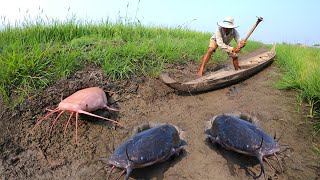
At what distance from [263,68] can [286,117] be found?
2.04 m

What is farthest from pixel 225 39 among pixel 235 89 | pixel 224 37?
pixel 235 89

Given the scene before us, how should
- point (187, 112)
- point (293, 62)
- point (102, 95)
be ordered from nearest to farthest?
point (102, 95) → point (187, 112) → point (293, 62)


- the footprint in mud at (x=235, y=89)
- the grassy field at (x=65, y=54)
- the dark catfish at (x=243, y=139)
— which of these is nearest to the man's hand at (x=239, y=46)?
the footprint in mud at (x=235, y=89)

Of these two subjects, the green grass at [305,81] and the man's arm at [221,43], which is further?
the man's arm at [221,43]

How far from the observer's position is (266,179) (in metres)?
3.08

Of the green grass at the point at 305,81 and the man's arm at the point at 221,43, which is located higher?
the man's arm at the point at 221,43

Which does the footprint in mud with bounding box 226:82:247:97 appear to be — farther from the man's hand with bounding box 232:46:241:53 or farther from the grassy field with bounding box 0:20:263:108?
the grassy field with bounding box 0:20:263:108

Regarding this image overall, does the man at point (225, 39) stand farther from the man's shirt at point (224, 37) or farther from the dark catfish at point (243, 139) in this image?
the dark catfish at point (243, 139)

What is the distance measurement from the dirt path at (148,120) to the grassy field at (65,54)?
7.3 inches

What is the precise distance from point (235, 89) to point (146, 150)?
7.61 ft

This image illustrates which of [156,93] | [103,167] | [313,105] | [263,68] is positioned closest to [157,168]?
[103,167]

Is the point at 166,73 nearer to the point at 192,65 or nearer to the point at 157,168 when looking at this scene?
the point at 192,65

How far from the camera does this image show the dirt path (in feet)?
10.6

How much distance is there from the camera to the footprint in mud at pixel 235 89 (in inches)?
185
